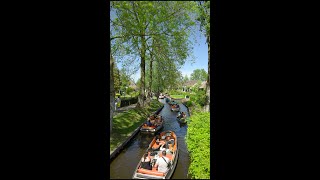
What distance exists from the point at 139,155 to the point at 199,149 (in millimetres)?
1375

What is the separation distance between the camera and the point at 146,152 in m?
4.79

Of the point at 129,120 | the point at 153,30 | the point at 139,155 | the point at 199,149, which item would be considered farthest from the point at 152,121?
the point at 153,30

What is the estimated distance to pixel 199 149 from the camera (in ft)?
12.4

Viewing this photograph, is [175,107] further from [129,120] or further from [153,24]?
[153,24]

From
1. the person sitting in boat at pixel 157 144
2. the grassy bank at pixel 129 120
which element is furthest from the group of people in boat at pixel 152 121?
the person sitting in boat at pixel 157 144

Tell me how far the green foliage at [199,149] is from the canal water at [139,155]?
0.25 metres

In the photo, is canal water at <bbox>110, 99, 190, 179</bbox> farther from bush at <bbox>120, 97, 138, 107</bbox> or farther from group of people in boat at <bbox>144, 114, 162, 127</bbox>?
bush at <bbox>120, 97, 138, 107</bbox>

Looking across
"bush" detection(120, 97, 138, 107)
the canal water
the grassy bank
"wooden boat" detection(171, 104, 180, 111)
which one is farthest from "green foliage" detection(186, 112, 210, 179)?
"wooden boat" detection(171, 104, 180, 111)
